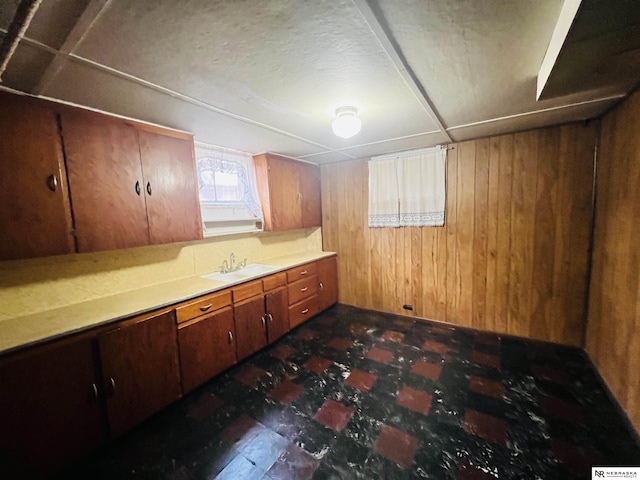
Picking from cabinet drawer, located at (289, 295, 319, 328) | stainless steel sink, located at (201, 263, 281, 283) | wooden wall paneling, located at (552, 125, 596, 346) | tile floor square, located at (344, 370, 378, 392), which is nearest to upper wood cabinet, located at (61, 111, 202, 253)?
stainless steel sink, located at (201, 263, 281, 283)

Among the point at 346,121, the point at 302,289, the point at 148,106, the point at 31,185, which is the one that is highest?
the point at 148,106

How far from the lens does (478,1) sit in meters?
0.88

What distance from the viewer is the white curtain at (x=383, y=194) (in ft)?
10.3

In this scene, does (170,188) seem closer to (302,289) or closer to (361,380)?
(302,289)

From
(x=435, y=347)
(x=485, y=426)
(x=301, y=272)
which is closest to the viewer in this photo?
(x=485, y=426)

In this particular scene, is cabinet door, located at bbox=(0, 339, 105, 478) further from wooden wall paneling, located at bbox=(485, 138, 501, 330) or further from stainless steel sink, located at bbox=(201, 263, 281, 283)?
wooden wall paneling, located at bbox=(485, 138, 501, 330)

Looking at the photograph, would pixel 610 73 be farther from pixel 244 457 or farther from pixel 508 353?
pixel 244 457

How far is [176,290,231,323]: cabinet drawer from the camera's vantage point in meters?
1.84

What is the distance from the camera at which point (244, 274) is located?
100.0 inches

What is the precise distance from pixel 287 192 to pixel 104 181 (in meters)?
1.85

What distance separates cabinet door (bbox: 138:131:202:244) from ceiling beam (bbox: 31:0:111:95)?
0.60 metres

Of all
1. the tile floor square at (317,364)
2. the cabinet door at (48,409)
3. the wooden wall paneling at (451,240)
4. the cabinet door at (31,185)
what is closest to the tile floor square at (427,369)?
the tile floor square at (317,364)

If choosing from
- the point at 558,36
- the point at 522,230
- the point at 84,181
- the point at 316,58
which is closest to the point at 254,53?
the point at 316,58

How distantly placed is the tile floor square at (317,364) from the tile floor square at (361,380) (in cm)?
25
